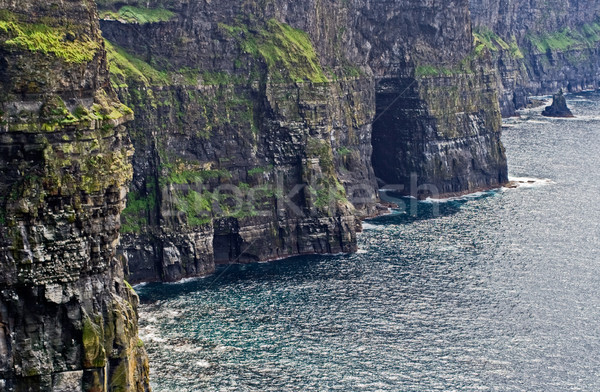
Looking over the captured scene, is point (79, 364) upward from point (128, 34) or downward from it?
downward

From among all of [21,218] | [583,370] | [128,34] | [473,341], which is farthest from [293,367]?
[128,34]

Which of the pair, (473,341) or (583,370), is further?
(473,341)

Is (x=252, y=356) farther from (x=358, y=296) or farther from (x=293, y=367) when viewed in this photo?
(x=358, y=296)

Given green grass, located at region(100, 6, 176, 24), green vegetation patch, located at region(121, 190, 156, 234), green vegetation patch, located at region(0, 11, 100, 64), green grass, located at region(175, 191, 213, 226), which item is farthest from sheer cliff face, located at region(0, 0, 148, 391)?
green grass, located at region(100, 6, 176, 24)

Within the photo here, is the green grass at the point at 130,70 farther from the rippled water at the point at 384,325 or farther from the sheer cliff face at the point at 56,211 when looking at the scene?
the sheer cliff face at the point at 56,211

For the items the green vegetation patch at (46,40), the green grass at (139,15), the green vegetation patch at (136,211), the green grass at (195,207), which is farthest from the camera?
the green grass at (139,15)

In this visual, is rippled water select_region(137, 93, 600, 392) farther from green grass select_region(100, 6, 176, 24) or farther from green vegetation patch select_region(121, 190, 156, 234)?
green grass select_region(100, 6, 176, 24)

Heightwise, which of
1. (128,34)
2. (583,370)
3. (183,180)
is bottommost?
(583,370)

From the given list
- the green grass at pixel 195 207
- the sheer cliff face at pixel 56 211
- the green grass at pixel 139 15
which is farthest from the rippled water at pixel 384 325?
the green grass at pixel 139 15

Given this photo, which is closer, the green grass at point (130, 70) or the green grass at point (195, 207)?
the green grass at point (130, 70)
